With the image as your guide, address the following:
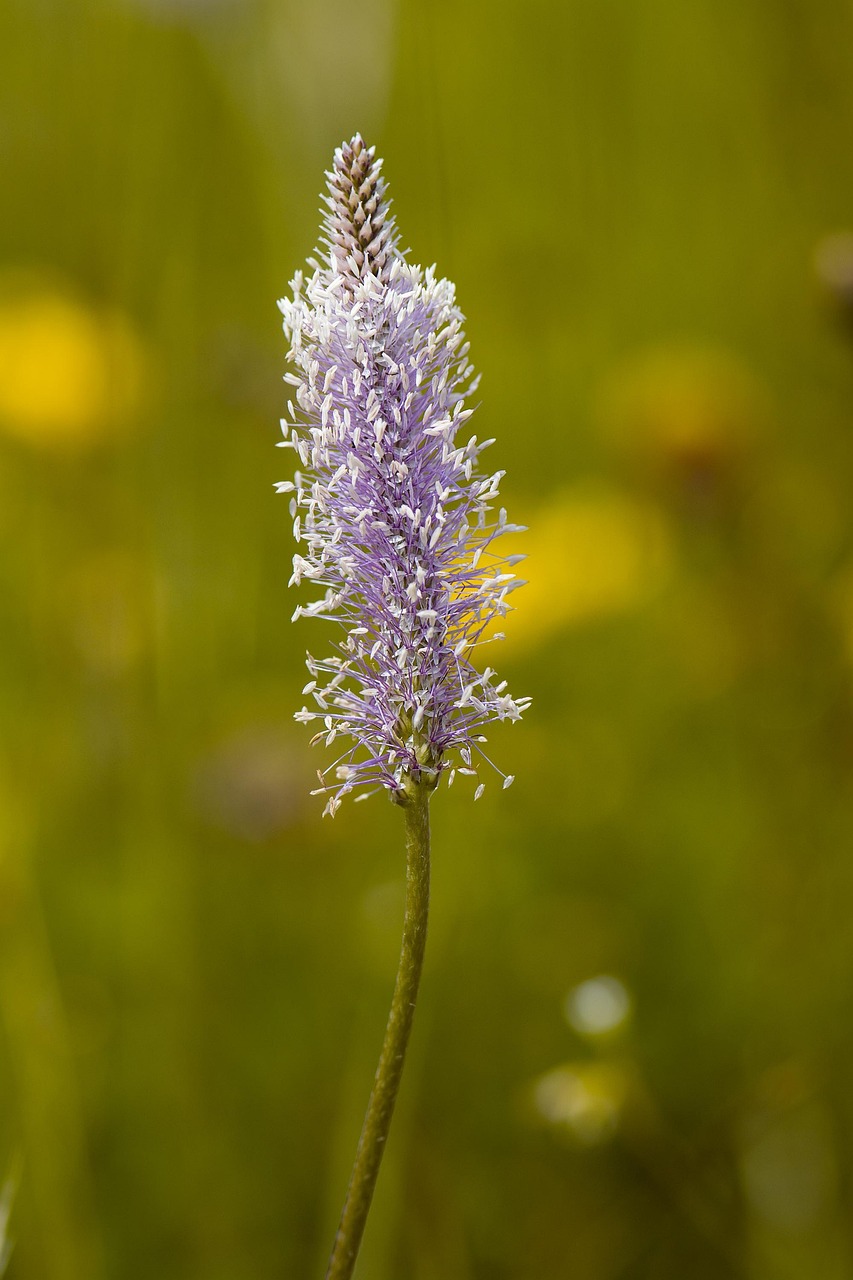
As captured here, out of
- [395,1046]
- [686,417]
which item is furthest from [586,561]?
[395,1046]

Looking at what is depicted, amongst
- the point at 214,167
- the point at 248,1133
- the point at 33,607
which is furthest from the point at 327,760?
the point at 214,167

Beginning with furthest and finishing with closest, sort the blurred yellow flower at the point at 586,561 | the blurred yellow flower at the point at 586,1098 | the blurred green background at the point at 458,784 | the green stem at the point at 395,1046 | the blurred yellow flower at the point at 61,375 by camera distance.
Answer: the blurred yellow flower at the point at 61,375 < the blurred yellow flower at the point at 586,561 < the blurred green background at the point at 458,784 < the blurred yellow flower at the point at 586,1098 < the green stem at the point at 395,1046

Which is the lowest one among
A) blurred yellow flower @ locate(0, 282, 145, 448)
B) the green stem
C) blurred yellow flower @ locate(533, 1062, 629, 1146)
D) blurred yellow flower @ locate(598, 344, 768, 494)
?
blurred yellow flower @ locate(533, 1062, 629, 1146)

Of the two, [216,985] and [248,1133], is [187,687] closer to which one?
[216,985]

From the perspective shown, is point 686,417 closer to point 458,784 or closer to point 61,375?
point 458,784

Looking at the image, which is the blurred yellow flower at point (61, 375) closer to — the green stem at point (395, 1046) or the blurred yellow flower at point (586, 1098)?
the blurred yellow flower at point (586, 1098)

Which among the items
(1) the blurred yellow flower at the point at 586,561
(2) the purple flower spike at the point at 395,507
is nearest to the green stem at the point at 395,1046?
(2) the purple flower spike at the point at 395,507

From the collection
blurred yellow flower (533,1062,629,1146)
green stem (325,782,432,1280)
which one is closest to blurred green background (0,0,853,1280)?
blurred yellow flower (533,1062,629,1146)

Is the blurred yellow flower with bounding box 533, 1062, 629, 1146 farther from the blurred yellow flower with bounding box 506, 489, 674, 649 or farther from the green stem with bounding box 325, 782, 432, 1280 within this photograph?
the blurred yellow flower with bounding box 506, 489, 674, 649

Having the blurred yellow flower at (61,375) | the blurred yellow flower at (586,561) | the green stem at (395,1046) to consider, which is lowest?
the green stem at (395,1046)
